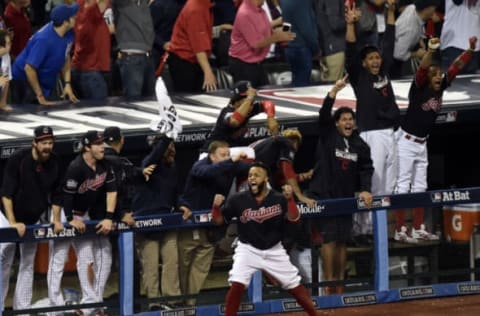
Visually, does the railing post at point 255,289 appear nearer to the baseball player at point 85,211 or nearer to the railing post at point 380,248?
the railing post at point 380,248

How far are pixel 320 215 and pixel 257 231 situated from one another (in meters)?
1.30

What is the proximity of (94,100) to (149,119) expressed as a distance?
0.97 meters

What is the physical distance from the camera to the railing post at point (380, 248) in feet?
52.6

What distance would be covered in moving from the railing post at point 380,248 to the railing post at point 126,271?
2.44m

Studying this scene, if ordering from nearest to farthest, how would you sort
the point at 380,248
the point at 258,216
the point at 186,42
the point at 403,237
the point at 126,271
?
the point at 258,216 → the point at 126,271 → the point at 380,248 → the point at 403,237 → the point at 186,42

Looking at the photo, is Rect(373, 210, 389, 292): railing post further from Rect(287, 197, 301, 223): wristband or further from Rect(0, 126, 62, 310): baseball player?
Rect(0, 126, 62, 310): baseball player

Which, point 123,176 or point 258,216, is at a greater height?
point 123,176

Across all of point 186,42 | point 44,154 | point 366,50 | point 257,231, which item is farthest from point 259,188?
point 186,42

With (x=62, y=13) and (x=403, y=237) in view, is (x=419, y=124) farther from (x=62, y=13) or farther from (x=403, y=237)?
(x=62, y=13)

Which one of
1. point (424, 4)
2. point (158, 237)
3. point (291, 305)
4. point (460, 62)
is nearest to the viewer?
point (158, 237)

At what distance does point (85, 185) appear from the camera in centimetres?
1494

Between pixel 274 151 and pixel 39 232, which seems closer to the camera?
pixel 39 232

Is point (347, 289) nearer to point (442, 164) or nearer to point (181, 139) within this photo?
point (181, 139)

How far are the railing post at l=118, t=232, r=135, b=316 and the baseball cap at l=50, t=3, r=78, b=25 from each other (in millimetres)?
2743
